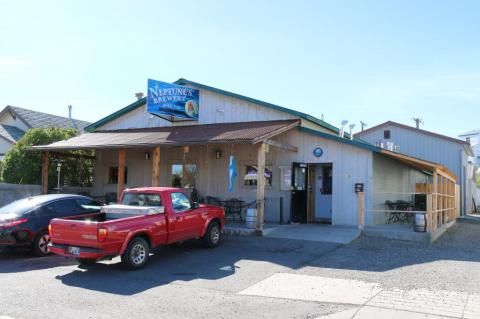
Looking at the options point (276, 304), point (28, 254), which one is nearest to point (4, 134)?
point (28, 254)

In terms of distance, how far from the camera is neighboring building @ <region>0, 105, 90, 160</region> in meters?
28.6

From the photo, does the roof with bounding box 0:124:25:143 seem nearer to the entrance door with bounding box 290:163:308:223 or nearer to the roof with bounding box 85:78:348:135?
the roof with bounding box 85:78:348:135

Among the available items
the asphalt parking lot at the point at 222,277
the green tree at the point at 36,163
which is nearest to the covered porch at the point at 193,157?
the green tree at the point at 36,163

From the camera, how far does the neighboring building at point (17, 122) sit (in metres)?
28.6

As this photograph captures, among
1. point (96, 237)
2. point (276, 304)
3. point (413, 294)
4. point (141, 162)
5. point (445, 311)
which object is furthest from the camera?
point (141, 162)

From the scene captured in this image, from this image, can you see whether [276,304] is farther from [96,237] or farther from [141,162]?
[141,162]

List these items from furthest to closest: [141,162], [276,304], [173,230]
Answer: [141,162], [173,230], [276,304]

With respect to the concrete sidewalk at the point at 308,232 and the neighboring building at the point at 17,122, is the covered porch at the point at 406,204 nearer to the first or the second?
the concrete sidewalk at the point at 308,232

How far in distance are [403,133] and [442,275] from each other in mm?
21056

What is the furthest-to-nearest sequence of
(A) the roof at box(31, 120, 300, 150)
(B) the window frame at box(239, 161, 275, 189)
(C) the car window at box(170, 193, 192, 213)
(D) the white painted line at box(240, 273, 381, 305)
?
1. (B) the window frame at box(239, 161, 275, 189)
2. (A) the roof at box(31, 120, 300, 150)
3. (C) the car window at box(170, 193, 192, 213)
4. (D) the white painted line at box(240, 273, 381, 305)

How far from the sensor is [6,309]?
6125 millimetres

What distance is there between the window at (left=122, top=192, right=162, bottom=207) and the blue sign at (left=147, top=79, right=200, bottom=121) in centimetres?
Answer: 760

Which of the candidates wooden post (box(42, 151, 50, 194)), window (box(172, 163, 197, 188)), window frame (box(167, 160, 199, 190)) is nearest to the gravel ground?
window frame (box(167, 160, 199, 190))

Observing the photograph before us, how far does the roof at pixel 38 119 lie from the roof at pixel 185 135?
13713 millimetres
